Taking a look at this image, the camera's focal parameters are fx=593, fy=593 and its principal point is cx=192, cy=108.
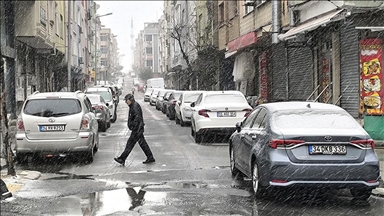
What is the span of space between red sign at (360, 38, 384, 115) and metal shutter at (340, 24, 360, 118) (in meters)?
0.46

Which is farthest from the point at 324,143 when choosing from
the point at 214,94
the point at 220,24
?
the point at 220,24

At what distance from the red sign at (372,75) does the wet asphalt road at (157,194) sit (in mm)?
6027

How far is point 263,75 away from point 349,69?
39.1 ft

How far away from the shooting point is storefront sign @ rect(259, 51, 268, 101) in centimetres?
2991

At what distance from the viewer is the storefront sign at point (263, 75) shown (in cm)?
2991

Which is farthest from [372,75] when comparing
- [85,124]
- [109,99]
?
[109,99]

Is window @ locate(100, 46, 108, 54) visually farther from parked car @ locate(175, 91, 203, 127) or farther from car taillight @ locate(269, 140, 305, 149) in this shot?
car taillight @ locate(269, 140, 305, 149)

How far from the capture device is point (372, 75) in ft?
57.1

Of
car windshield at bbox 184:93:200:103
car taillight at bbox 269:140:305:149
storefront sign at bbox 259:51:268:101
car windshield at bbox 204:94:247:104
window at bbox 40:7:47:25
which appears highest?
window at bbox 40:7:47:25

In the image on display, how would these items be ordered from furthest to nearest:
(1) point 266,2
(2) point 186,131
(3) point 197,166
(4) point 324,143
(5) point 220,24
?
(5) point 220,24 → (1) point 266,2 → (2) point 186,131 → (3) point 197,166 → (4) point 324,143

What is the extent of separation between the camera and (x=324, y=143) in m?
8.06

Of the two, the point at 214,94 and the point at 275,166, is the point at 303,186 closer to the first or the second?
the point at 275,166

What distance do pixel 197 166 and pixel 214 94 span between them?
19.0ft

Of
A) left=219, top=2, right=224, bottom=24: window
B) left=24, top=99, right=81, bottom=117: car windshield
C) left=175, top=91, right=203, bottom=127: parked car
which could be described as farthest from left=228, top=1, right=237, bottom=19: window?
left=24, top=99, right=81, bottom=117: car windshield
